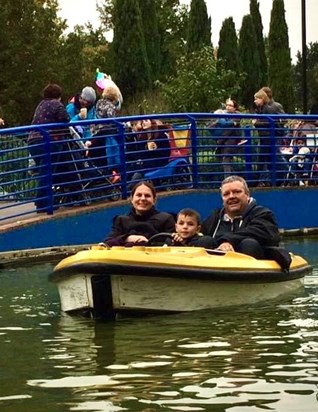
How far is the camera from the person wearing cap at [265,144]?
1894 cm

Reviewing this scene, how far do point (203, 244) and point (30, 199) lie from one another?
5.85 m

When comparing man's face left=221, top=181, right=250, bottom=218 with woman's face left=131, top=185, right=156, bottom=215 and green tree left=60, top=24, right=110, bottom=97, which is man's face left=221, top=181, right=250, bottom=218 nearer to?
woman's face left=131, top=185, right=156, bottom=215

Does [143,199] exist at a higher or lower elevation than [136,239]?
higher

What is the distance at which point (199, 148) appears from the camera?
18.2m

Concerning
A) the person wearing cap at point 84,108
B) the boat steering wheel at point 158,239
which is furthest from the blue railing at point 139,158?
the boat steering wheel at point 158,239

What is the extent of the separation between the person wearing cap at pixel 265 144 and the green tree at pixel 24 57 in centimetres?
2893

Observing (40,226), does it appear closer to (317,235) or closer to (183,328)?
(317,235)

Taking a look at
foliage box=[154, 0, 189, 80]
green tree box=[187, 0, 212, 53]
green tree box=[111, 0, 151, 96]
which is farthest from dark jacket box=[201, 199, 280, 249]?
foliage box=[154, 0, 189, 80]

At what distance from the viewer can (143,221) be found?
10.9 metres

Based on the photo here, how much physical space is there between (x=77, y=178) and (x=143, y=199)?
5.68m

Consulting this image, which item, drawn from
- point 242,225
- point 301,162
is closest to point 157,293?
point 242,225

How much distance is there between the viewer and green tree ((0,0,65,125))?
47938 mm

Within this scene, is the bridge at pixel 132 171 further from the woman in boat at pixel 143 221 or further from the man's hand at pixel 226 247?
the man's hand at pixel 226 247

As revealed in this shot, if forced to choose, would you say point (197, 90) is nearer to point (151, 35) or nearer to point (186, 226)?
point (151, 35)
